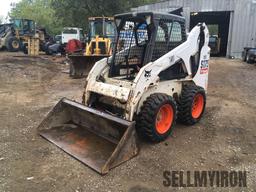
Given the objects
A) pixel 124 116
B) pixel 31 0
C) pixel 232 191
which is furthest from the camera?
pixel 31 0

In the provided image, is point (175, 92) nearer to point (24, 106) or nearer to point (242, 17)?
point (24, 106)

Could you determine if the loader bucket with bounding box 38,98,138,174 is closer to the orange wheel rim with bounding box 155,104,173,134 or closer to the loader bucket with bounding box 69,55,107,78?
the orange wheel rim with bounding box 155,104,173,134

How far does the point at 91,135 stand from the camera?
4.41 meters

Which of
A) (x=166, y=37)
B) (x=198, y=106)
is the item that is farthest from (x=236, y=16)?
(x=166, y=37)

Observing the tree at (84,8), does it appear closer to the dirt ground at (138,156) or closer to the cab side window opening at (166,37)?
the dirt ground at (138,156)

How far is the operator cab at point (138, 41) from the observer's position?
4.60 meters

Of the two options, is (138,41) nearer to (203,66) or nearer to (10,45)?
(203,66)

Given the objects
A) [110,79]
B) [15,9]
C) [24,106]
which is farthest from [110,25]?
[15,9]

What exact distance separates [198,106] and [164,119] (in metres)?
1.20

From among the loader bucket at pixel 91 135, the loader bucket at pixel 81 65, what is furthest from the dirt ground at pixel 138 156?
the loader bucket at pixel 81 65

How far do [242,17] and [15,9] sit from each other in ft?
174

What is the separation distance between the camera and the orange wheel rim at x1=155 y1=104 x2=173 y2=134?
14.3 feet

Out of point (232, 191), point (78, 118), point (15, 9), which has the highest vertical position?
point (15, 9)

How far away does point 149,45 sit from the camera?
14.7ft
